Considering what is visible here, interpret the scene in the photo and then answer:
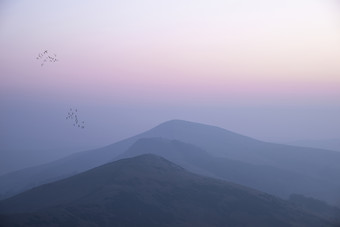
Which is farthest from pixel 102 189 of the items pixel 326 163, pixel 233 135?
pixel 233 135

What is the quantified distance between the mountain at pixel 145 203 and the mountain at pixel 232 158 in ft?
91.7

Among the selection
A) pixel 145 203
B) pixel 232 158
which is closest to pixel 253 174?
pixel 232 158

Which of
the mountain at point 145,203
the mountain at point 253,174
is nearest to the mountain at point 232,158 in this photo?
the mountain at point 253,174

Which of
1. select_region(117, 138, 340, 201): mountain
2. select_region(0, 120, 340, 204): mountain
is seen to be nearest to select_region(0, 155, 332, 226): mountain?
select_region(117, 138, 340, 201): mountain

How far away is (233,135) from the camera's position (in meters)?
145

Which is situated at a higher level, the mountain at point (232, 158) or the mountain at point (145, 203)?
the mountain at point (145, 203)

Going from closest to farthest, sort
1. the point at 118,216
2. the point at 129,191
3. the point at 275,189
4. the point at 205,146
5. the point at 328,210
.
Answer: the point at 118,216
the point at 129,191
the point at 328,210
the point at 275,189
the point at 205,146

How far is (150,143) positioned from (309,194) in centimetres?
4354

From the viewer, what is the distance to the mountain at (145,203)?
141 feet

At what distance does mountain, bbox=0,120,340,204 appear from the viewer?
93.3m

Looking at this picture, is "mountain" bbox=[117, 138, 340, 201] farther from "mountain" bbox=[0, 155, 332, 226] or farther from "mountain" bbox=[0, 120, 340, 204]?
"mountain" bbox=[0, 155, 332, 226]

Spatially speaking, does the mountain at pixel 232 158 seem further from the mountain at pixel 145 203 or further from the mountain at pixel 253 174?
the mountain at pixel 145 203

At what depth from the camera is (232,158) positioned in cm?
10538

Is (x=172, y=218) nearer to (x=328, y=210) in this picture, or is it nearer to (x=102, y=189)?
(x=102, y=189)
